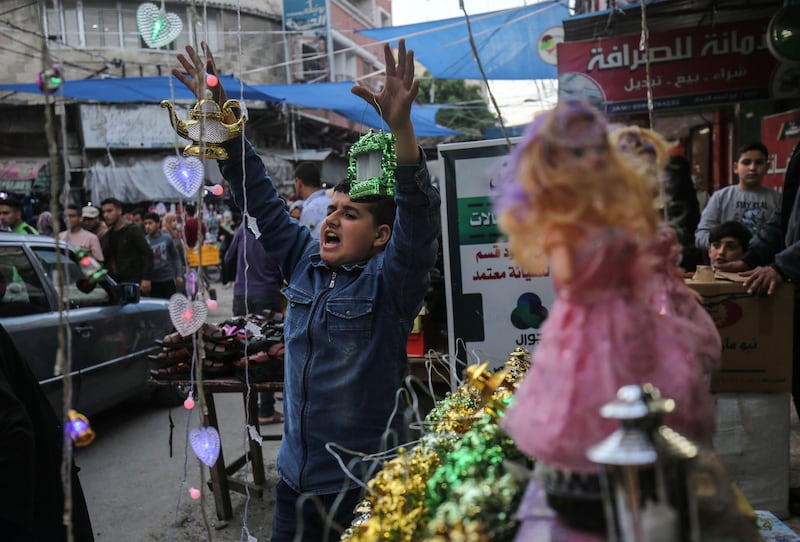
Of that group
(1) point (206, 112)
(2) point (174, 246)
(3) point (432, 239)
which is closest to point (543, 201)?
(3) point (432, 239)

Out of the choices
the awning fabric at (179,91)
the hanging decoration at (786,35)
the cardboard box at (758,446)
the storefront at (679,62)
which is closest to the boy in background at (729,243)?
the cardboard box at (758,446)

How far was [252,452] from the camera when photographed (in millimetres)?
4047

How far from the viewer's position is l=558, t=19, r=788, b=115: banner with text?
5.70 m

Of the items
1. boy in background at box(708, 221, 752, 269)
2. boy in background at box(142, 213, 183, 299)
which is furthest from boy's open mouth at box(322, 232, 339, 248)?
boy in background at box(142, 213, 183, 299)

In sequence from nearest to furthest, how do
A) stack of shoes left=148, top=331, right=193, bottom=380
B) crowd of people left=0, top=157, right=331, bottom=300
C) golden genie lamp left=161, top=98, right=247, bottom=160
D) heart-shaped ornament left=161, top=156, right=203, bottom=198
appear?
heart-shaped ornament left=161, top=156, right=203, bottom=198 < golden genie lamp left=161, top=98, right=247, bottom=160 < stack of shoes left=148, top=331, right=193, bottom=380 < crowd of people left=0, top=157, right=331, bottom=300

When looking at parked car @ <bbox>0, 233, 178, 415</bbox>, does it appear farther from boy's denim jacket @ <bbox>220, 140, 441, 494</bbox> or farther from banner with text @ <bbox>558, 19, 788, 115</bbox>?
banner with text @ <bbox>558, 19, 788, 115</bbox>

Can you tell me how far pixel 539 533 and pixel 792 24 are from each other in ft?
18.0

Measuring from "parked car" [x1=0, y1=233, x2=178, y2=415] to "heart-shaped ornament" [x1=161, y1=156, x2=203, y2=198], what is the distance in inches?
98.4

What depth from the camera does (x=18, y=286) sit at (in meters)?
4.14

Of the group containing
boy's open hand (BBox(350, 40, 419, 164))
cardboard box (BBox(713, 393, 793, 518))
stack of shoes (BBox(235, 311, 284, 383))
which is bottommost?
cardboard box (BBox(713, 393, 793, 518))

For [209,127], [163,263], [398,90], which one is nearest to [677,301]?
[398,90]

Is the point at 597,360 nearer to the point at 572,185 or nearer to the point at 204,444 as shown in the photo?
A: the point at 572,185

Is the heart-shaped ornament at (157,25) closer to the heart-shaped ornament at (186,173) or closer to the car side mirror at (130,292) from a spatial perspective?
the heart-shaped ornament at (186,173)

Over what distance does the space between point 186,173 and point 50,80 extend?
0.44 meters
